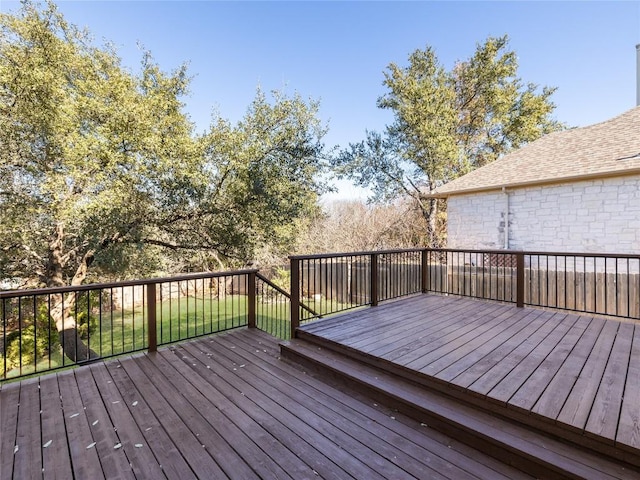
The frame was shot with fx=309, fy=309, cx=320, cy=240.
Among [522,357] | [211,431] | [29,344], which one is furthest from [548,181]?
[29,344]

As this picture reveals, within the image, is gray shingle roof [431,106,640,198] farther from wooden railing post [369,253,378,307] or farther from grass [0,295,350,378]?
grass [0,295,350,378]

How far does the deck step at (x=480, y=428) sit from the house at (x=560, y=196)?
655 centimetres

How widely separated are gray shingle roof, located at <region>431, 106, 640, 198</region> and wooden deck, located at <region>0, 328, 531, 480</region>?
7196 mm

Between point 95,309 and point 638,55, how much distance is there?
1712 cm

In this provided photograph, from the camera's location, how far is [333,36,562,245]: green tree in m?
11.8

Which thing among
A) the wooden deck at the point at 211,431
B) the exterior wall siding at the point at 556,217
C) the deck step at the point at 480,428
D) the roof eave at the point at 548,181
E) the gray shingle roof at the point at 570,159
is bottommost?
the wooden deck at the point at 211,431

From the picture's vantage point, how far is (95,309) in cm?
906

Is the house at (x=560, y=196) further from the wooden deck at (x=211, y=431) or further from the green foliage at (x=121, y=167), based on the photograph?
the wooden deck at (x=211, y=431)

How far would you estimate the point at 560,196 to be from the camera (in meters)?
7.17

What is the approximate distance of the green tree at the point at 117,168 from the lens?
542cm

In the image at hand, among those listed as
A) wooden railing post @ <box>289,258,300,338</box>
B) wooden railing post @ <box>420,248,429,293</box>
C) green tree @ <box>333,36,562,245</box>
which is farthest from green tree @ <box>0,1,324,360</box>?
green tree @ <box>333,36,562,245</box>

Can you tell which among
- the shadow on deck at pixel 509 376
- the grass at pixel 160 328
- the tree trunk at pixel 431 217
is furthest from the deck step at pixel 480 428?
the tree trunk at pixel 431 217

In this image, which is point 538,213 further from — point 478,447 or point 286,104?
point 478,447

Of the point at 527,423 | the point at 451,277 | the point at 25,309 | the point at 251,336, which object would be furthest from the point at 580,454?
the point at 25,309
